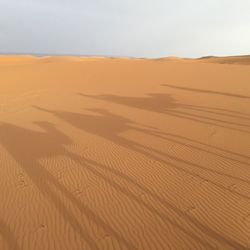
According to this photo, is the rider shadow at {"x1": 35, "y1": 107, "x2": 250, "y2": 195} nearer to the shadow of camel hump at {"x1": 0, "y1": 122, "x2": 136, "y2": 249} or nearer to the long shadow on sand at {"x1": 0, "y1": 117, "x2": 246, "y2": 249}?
the long shadow on sand at {"x1": 0, "y1": 117, "x2": 246, "y2": 249}

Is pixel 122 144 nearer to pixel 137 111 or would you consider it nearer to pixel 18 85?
pixel 137 111

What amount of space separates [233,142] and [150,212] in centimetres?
459

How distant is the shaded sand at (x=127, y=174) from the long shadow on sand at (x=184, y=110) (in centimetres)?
5

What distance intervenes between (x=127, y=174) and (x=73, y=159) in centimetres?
189

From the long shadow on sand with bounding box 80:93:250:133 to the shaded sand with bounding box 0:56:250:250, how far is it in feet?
0.16

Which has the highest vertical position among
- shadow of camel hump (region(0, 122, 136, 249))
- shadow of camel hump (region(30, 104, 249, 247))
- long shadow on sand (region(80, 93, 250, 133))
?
long shadow on sand (region(80, 93, 250, 133))

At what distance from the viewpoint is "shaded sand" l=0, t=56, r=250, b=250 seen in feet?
15.7

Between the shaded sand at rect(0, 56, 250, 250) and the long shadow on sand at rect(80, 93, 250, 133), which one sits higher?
the long shadow on sand at rect(80, 93, 250, 133)

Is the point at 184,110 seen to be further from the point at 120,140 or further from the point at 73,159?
the point at 73,159

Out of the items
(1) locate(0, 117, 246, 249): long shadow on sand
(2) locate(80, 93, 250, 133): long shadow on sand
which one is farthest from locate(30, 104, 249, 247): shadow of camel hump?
(2) locate(80, 93, 250, 133): long shadow on sand

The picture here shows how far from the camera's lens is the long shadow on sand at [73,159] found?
191 inches

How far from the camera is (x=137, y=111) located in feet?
43.4

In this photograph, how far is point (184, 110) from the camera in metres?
13.0

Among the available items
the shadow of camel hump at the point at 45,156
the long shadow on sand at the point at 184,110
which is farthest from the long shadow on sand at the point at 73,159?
the long shadow on sand at the point at 184,110
